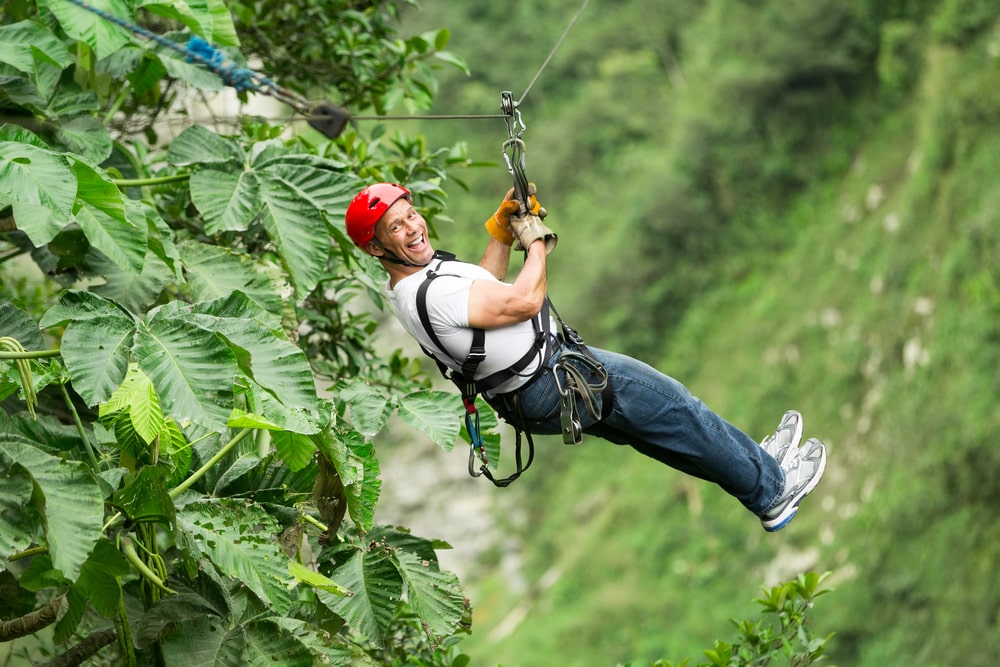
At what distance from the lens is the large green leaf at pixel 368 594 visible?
121 inches

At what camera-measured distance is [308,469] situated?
319 cm

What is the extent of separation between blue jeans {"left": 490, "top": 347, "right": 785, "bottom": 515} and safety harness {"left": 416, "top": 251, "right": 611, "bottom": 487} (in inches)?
1.1

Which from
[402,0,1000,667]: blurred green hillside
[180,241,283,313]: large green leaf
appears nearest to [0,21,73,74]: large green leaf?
[180,241,283,313]: large green leaf

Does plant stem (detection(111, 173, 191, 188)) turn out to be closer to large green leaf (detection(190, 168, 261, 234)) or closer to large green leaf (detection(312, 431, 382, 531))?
large green leaf (detection(190, 168, 261, 234))

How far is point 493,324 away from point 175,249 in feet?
3.07

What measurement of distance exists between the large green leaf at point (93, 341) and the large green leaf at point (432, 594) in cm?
95

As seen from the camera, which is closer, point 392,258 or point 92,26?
point 92,26

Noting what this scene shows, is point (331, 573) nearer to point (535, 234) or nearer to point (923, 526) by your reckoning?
point (535, 234)

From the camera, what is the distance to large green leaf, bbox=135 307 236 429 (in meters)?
2.56

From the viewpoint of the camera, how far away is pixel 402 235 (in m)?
3.27

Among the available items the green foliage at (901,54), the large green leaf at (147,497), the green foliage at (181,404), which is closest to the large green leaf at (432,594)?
the green foliage at (181,404)

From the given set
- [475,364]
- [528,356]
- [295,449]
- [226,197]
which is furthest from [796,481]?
[226,197]

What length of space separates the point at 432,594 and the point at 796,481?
124 cm

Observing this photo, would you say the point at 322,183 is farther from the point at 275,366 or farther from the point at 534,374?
the point at 275,366
